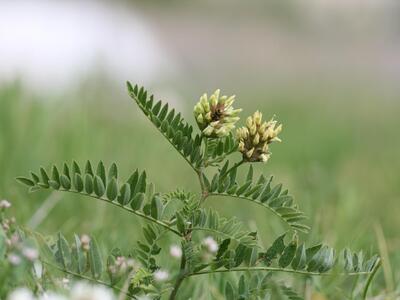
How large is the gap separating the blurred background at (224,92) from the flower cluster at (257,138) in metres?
0.51

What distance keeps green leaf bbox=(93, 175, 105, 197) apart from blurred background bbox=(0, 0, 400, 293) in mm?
476

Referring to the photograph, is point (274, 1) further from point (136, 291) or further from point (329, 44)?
point (136, 291)

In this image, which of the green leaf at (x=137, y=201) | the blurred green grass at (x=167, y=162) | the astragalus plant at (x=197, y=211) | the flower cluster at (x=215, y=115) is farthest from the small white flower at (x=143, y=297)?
the blurred green grass at (x=167, y=162)

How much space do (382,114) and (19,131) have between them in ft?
10.7

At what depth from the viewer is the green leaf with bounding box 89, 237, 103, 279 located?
101 cm

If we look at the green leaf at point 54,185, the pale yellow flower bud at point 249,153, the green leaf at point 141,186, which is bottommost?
the green leaf at point 54,185

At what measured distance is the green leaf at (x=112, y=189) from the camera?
3.34ft

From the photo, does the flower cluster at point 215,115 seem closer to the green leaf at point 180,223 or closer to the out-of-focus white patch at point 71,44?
the green leaf at point 180,223

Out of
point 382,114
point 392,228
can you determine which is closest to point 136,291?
point 392,228

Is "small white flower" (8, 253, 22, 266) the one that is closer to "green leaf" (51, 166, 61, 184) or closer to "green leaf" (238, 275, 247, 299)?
"green leaf" (51, 166, 61, 184)

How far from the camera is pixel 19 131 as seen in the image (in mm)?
2369

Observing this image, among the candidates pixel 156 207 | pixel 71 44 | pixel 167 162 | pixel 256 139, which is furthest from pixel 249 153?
pixel 71 44

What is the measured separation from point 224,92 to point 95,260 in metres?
5.13

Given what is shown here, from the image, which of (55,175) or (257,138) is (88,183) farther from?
(257,138)
